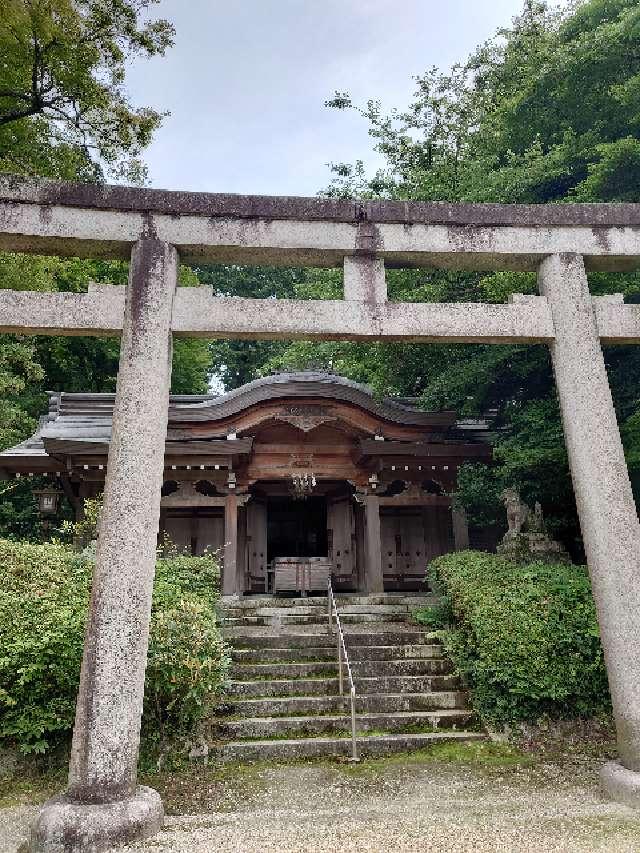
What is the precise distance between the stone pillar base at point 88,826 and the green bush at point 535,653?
3.94m

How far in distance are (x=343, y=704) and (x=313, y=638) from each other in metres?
1.60

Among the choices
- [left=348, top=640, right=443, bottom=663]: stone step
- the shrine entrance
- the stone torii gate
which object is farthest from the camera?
the shrine entrance

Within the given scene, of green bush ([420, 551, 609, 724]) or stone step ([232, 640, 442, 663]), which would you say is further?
stone step ([232, 640, 442, 663])

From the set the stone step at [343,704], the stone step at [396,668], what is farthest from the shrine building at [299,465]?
the stone step at [343,704]

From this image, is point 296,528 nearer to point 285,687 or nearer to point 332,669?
point 332,669

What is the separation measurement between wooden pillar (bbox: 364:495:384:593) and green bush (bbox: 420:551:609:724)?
400 cm

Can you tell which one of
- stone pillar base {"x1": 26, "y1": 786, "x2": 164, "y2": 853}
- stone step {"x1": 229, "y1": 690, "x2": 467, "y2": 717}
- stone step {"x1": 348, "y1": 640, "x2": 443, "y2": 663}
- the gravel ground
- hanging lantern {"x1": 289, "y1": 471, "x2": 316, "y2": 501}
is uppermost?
hanging lantern {"x1": 289, "y1": 471, "x2": 316, "y2": 501}

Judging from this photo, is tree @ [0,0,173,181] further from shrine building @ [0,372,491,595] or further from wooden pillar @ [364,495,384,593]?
wooden pillar @ [364,495,384,593]

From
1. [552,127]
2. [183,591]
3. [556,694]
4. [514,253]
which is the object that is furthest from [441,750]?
[552,127]

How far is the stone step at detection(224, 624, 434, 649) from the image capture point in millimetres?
8430

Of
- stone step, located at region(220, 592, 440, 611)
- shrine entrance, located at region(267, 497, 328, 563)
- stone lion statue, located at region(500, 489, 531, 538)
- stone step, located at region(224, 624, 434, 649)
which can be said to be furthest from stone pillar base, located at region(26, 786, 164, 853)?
shrine entrance, located at region(267, 497, 328, 563)

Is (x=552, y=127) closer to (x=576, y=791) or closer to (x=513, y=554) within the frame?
(x=513, y=554)

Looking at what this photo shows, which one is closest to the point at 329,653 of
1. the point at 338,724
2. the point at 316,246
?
the point at 338,724

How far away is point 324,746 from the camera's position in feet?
20.2
